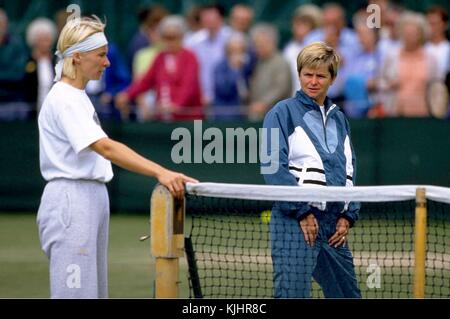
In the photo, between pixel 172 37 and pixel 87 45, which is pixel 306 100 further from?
pixel 172 37

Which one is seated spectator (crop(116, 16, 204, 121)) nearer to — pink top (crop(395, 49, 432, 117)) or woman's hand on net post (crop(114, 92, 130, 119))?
woman's hand on net post (crop(114, 92, 130, 119))

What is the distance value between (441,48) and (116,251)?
5484 mm

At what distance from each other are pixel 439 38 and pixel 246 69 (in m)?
2.64

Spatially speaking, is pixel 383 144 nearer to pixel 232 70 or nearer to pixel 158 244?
pixel 232 70

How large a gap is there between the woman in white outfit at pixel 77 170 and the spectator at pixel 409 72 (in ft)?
29.1

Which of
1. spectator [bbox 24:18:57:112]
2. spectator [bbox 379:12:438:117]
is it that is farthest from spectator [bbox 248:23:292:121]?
spectator [bbox 24:18:57:112]

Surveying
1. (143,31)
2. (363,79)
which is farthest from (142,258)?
(143,31)

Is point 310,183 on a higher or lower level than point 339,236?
higher

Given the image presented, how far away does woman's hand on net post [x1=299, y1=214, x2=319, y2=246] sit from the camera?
7.54 m

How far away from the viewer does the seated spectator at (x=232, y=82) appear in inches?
648

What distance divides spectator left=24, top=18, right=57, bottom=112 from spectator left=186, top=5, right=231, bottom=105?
1.99 m

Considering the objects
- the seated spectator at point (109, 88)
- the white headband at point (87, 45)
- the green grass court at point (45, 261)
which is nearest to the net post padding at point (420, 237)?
the white headband at point (87, 45)

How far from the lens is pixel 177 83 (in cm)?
1641

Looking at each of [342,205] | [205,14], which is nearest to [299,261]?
[342,205]
